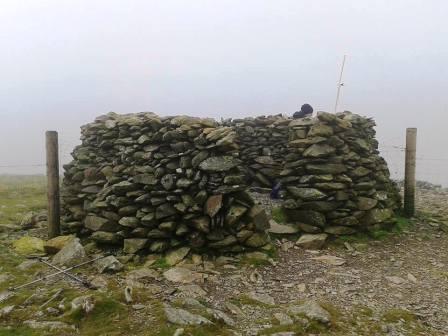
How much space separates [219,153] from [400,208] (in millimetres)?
6521

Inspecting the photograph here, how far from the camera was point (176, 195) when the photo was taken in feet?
29.4

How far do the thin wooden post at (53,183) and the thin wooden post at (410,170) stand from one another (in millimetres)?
10182

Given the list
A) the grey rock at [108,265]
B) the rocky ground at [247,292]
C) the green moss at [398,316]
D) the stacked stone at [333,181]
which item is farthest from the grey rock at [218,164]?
the green moss at [398,316]

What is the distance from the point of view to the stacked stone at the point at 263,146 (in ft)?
46.3

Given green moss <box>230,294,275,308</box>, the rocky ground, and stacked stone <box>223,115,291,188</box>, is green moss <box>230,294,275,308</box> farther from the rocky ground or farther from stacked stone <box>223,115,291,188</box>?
stacked stone <box>223,115,291,188</box>

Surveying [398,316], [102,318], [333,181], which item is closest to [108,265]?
[102,318]

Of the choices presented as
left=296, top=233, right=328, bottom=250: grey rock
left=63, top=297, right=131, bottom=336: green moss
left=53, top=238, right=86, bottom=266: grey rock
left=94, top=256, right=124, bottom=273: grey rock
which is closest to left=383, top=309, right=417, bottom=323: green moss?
left=296, top=233, right=328, bottom=250: grey rock

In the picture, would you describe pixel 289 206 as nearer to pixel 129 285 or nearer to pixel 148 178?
pixel 148 178

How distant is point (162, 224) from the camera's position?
8766 mm

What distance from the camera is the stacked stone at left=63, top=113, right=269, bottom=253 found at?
28.9ft

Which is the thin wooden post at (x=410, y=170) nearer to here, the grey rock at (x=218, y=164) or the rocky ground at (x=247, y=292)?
the rocky ground at (x=247, y=292)

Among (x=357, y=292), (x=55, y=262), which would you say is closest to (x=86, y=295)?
(x=55, y=262)

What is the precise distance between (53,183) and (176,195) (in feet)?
11.8

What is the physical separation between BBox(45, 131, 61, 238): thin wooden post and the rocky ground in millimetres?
890
